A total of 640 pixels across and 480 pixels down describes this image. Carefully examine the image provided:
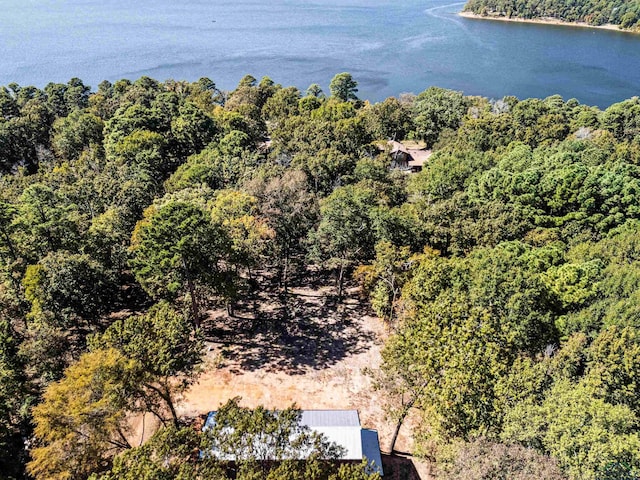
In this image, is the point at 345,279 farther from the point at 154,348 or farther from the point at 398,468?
the point at 154,348

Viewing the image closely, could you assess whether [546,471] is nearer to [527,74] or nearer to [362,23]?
[527,74]

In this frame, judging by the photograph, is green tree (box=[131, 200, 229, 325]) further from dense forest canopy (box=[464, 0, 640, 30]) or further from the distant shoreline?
the distant shoreline

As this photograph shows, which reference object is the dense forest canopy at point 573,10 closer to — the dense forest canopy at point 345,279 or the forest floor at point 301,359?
the dense forest canopy at point 345,279

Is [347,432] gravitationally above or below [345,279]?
above

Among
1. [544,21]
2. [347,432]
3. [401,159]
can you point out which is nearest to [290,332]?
[347,432]

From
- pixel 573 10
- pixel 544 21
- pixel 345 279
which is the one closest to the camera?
pixel 345 279

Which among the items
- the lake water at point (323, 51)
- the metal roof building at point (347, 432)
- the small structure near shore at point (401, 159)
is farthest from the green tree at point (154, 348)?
the lake water at point (323, 51)
